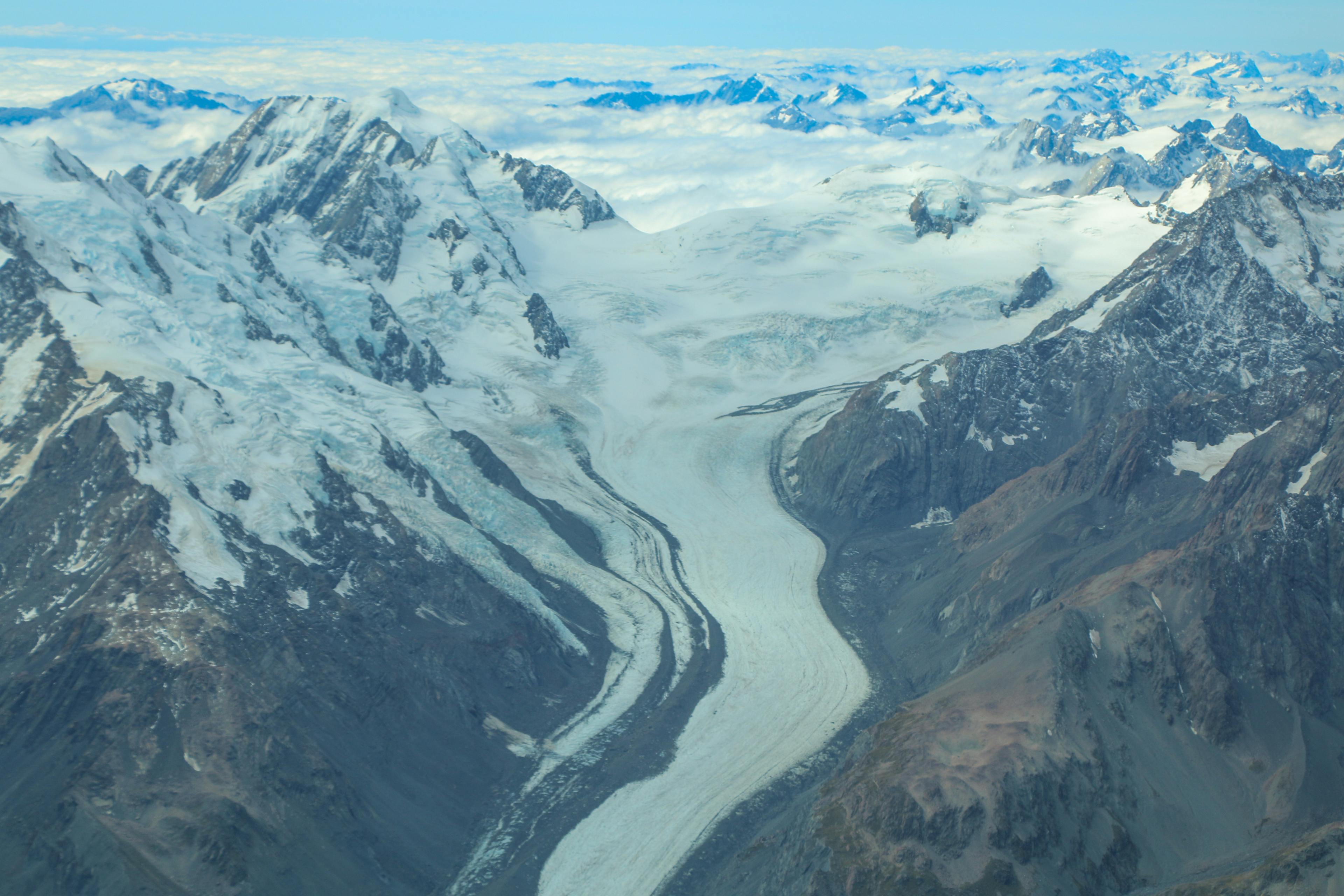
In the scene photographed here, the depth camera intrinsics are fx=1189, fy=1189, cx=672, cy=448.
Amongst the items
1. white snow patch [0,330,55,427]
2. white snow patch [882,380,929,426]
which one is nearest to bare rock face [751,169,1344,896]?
white snow patch [882,380,929,426]

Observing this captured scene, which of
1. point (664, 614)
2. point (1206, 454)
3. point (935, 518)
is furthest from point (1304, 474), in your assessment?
point (664, 614)

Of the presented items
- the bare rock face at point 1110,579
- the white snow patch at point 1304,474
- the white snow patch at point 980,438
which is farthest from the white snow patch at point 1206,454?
the white snow patch at point 980,438

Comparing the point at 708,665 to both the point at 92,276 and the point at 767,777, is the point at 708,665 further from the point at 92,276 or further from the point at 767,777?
the point at 92,276

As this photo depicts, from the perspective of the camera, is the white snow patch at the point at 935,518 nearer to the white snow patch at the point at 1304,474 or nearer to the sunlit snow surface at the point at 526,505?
the sunlit snow surface at the point at 526,505

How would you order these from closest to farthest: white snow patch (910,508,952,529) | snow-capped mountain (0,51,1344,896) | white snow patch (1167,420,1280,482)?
snow-capped mountain (0,51,1344,896) → white snow patch (1167,420,1280,482) → white snow patch (910,508,952,529)

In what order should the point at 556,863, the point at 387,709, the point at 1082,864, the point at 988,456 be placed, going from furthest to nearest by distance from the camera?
the point at 988,456, the point at 387,709, the point at 556,863, the point at 1082,864

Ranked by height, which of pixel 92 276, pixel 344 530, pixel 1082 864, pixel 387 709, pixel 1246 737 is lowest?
pixel 1082 864

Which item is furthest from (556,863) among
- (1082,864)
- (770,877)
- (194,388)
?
(194,388)

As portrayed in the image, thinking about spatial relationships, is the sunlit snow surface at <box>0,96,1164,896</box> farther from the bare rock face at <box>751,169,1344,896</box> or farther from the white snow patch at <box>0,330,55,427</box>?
the bare rock face at <box>751,169,1344,896</box>
